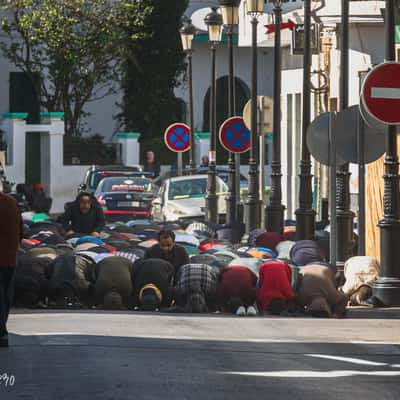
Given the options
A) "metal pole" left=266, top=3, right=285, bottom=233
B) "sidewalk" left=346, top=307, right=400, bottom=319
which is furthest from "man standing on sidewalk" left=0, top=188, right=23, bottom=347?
"metal pole" left=266, top=3, right=285, bottom=233

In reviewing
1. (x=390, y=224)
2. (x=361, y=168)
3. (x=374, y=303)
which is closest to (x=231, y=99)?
(x=361, y=168)

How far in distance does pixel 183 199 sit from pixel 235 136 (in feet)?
19.4

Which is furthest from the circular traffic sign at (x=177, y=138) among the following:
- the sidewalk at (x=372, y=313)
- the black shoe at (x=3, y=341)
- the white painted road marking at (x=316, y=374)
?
the white painted road marking at (x=316, y=374)

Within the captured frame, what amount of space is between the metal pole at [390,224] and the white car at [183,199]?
16029 millimetres

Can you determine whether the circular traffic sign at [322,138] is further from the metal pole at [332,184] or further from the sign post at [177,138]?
the sign post at [177,138]

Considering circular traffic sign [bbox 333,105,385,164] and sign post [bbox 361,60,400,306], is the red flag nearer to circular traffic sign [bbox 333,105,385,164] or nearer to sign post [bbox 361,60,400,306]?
circular traffic sign [bbox 333,105,385,164]

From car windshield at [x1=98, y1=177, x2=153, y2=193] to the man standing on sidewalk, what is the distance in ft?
86.5

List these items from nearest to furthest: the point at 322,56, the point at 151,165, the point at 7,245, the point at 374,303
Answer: the point at 7,245
the point at 374,303
the point at 322,56
the point at 151,165

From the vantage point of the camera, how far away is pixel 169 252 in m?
21.4

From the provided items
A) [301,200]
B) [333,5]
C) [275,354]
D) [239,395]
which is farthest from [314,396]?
[333,5]

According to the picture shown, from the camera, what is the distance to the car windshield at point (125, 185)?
41438mm

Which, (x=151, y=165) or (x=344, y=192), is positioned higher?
(x=151, y=165)

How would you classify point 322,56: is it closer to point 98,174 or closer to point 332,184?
point 98,174

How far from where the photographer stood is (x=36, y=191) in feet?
151
